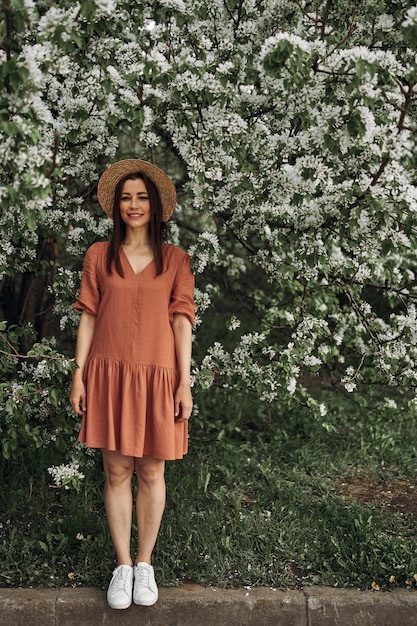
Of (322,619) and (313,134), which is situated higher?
(313,134)

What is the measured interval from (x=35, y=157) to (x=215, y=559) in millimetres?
2221

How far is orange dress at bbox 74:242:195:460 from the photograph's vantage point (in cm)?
328

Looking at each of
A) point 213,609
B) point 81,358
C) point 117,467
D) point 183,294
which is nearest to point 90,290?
point 81,358

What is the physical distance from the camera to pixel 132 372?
10.8 ft

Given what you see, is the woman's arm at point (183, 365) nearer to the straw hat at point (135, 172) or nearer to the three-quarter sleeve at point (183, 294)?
the three-quarter sleeve at point (183, 294)

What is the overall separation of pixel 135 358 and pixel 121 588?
108 cm

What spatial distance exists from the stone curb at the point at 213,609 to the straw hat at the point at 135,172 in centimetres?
184

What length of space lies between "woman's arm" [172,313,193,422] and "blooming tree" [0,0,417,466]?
15.3 inches

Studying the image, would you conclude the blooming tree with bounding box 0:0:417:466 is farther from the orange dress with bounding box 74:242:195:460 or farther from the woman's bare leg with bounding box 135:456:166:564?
the woman's bare leg with bounding box 135:456:166:564

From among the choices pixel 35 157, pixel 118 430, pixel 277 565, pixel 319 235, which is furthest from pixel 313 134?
pixel 277 565

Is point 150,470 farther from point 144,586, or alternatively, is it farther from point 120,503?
point 144,586

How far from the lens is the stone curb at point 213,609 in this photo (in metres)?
3.38

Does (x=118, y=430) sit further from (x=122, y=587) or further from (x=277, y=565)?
(x=277, y=565)

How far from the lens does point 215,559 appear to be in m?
3.72
